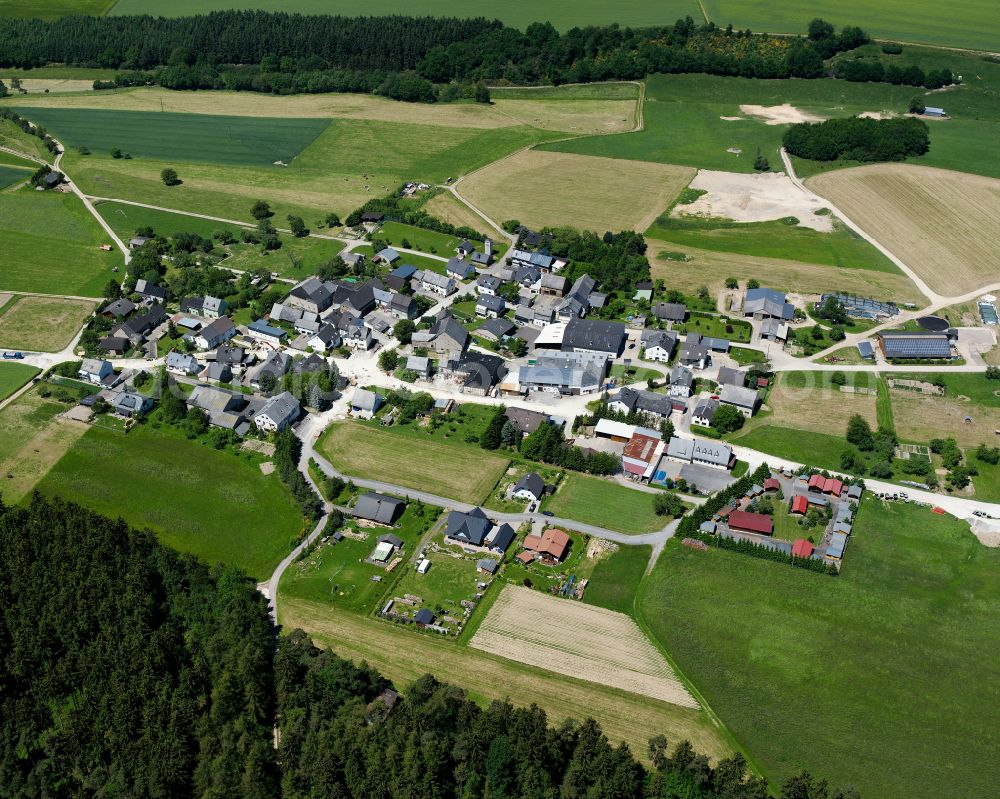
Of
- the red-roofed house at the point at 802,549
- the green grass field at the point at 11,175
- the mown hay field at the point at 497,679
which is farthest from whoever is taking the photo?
the green grass field at the point at 11,175

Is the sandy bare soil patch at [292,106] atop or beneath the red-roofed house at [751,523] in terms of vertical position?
atop

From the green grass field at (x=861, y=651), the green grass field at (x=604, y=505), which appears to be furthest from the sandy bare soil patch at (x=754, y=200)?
the green grass field at (x=861, y=651)

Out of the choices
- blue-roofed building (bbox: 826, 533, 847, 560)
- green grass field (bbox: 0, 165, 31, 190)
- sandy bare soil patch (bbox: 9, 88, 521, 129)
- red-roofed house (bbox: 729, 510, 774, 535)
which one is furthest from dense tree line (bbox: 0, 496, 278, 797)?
sandy bare soil patch (bbox: 9, 88, 521, 129)

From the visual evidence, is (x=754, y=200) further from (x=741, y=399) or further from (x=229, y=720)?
(x=229, y=720)

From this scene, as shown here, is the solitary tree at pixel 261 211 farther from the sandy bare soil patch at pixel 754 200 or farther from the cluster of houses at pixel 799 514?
the cluster of houses at pixel 799 514

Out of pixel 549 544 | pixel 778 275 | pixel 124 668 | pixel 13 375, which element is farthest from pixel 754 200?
pixel 124 668

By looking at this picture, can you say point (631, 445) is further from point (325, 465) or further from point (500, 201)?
point (500, 201)

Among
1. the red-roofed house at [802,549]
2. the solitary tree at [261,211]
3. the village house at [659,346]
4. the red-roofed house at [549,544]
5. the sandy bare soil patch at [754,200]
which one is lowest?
the red-roofed house at [549,544]
